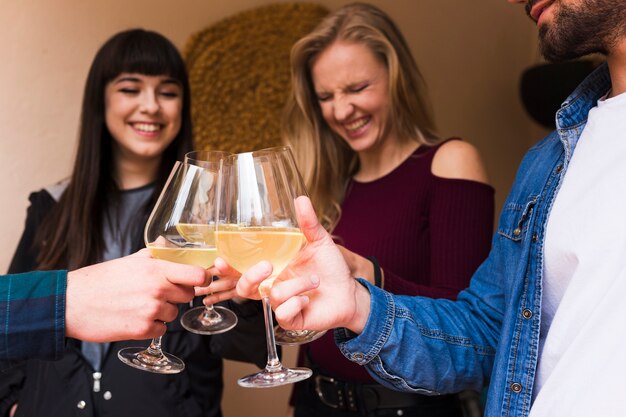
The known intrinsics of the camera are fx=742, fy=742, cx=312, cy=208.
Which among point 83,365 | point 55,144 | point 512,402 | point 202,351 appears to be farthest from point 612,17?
point 55,144

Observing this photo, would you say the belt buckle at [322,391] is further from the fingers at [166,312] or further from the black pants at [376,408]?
the fingers at [166,312]

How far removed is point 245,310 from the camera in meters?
1.63

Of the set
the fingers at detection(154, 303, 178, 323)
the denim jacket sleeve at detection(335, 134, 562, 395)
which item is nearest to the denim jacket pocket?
the denim jacket sleeve at detection(335, 134, 562, 395)

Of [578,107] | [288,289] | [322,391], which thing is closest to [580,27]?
[578,107]

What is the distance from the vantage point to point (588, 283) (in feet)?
3.54

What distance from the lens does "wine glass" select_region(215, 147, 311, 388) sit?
102 centimetres

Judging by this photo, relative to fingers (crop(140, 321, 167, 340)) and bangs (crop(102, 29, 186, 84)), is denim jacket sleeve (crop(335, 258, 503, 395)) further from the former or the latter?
bangs (crop(102, 29, 186, 84))

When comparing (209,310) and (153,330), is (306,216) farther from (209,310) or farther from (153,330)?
(209,310)

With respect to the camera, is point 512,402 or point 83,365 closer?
point 512,402

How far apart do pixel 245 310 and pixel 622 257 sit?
0.83 meters

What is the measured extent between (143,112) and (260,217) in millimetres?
1205

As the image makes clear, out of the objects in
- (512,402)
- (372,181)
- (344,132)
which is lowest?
(512,402)

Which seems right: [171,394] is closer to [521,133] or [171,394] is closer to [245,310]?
[245,310]

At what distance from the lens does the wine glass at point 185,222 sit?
3.76ft
